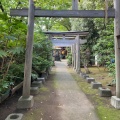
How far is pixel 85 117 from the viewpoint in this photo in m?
3.71

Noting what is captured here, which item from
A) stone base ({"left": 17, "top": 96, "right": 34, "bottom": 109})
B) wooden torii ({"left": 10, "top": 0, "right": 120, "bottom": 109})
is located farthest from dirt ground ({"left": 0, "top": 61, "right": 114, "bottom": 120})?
wooden torii ({"left": 10, "top": 0, "right": 120, "bottom": 109})

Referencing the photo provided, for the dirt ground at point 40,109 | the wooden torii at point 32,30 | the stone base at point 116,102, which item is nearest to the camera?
the dirt ground at point 40,109

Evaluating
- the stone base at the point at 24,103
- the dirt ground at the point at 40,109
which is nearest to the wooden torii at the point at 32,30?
the stone base at the point at 24,103

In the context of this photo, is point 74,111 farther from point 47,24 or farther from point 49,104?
point 47,24

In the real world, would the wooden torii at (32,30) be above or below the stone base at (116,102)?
above

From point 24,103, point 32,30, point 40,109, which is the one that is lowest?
point 40,109

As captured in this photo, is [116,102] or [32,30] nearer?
[116,102]

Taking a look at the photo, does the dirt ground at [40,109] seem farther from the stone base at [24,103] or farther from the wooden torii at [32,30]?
the wooden torii at [32,30]

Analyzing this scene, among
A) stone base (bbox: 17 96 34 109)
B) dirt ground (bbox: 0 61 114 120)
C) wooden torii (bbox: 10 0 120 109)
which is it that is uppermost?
wooden torii (bbox: 10 0 120 109)

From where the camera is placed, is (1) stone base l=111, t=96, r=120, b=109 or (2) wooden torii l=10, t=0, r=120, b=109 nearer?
(1) stone base l=111, t=96, r=120, b=109

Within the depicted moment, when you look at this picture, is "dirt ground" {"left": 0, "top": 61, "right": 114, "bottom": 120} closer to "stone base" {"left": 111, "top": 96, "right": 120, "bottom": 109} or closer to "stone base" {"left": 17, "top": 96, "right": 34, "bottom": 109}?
"stone base" {"left": 17, "top": 96, "right": 34, "bottom": 109}

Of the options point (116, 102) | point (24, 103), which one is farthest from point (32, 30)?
point (116, 102)

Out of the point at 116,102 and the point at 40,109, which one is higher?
the point at 116,102

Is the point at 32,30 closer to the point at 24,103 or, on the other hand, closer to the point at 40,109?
the point at 24,103
